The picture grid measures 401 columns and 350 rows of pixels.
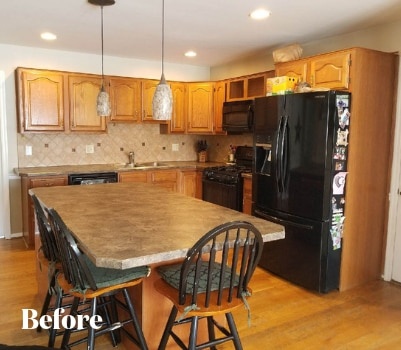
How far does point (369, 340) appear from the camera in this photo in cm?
248

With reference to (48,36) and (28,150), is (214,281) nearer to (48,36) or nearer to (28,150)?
(48,36)

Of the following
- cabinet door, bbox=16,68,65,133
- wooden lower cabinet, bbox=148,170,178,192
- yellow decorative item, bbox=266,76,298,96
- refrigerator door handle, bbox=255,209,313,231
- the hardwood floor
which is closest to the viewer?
the hardwood floor

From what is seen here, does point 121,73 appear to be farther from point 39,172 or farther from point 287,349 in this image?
point 287,349

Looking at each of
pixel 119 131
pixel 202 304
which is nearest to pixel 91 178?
pixel 119 131

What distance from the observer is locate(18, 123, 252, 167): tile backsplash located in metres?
4.69

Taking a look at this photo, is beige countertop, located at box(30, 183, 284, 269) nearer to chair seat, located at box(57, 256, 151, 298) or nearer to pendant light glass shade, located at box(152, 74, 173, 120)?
chair seat, located at box(57, 256, 151, 298)

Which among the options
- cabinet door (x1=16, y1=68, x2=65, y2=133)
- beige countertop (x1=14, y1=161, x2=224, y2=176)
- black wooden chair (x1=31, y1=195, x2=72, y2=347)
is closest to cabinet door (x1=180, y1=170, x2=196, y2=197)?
beige countertop (x1=14, y1=161, x2=224, y2=176)

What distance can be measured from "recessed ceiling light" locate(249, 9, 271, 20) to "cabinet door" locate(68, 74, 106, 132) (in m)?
2.34

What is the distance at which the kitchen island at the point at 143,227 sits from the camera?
1.59m

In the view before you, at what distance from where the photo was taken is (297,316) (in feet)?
9.19

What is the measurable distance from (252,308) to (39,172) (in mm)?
2766

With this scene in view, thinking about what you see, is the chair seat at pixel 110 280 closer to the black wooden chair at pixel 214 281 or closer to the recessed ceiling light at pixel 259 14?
the black wooden chair at pixel 214 281

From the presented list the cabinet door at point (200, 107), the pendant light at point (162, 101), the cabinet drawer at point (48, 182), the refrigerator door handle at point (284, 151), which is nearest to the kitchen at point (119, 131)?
the cabinet door at point (200, 107)

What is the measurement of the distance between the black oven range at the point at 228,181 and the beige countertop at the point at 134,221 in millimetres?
1560
